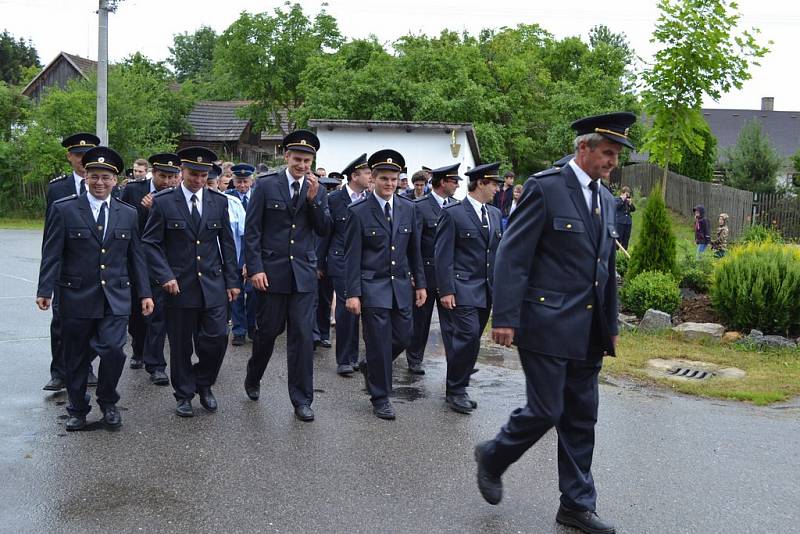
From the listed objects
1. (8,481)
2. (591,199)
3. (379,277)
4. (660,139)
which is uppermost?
(660,139)

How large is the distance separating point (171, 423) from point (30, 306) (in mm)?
6697

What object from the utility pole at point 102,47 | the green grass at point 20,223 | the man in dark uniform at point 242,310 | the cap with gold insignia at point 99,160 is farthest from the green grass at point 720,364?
the green grass at point 20,223

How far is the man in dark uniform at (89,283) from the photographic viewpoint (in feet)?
20.1

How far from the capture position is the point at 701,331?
1029 centimetres

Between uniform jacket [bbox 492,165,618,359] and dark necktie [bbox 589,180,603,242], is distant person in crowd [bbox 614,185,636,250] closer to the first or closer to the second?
dark necktie [bbox 589,180,603,242]

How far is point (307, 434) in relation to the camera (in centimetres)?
620

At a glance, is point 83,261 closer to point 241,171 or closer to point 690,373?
point 241,171

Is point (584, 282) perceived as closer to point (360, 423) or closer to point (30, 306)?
point (360, 423)

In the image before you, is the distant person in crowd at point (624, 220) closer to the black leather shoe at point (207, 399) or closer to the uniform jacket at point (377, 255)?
the uniform jacket at point (377, 255)

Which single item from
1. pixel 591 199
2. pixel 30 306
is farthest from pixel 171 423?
pixel 30 306

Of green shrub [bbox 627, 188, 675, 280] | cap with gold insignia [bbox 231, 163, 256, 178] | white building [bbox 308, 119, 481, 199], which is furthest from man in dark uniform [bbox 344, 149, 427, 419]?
white building [bbox 308, 119, 481, 199]

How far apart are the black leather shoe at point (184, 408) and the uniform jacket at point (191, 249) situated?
31.0 inches

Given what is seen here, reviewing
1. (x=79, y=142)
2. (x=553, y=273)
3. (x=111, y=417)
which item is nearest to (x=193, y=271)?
(x=111, y=417)

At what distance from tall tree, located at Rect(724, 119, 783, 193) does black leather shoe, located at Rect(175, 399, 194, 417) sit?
2746 cm
